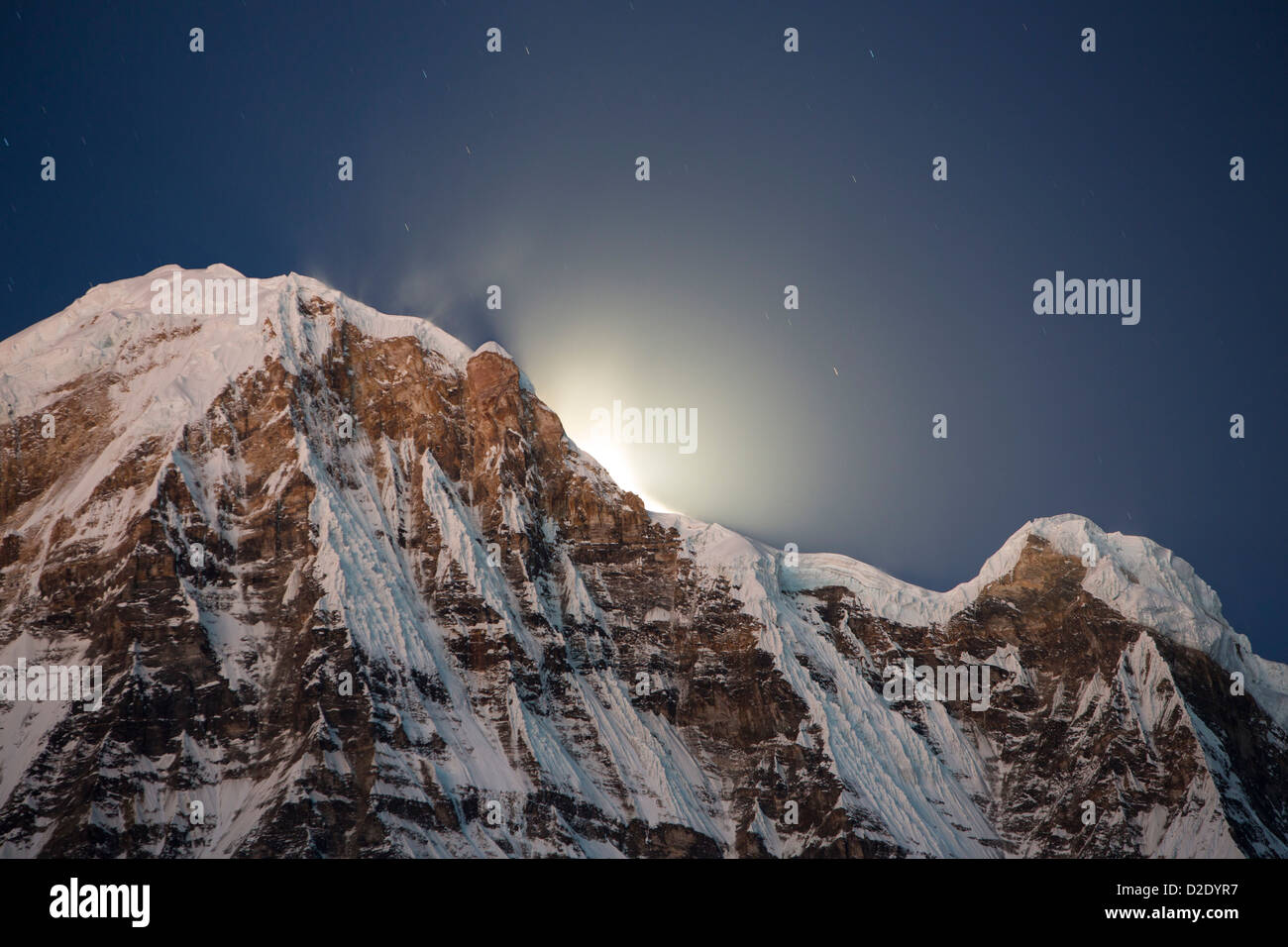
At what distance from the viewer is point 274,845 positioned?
18612 centimetres
